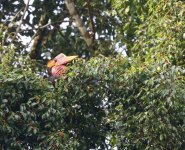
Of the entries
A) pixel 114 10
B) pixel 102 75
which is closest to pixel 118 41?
pixel 114 10

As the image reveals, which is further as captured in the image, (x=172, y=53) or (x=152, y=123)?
(x=172, y=53)

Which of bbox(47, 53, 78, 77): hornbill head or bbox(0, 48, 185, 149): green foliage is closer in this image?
bbox(0, 48, 185, 149): green foliage

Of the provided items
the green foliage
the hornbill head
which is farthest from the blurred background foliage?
the hornbill head

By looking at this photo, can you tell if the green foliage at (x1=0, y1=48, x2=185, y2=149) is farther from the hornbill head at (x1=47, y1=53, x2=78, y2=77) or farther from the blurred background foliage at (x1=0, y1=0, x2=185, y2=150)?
the hornbill head at (x1=47, y1=53, x2=78, y2=77)

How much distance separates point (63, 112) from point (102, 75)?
0.46 m

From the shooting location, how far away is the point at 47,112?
16.1 ft

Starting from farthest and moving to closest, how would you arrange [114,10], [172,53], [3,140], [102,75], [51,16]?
[51,16] → [114,10] → [172,53] → [102,75] → [3,140]

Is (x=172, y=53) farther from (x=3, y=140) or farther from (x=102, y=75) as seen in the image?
(x=3, y=140)

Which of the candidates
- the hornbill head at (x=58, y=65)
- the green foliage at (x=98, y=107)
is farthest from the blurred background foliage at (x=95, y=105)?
the hornbill head at (x=58, y=65)

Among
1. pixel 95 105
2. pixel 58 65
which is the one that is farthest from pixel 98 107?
pixel 58 65

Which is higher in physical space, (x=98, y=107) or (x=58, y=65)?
(x=58, y=65)

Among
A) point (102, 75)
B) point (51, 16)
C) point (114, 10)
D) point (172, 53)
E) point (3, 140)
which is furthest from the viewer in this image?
point (51, 16)

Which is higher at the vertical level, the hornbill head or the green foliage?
the hornbill head

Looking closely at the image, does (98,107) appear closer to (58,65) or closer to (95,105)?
(95,105)
